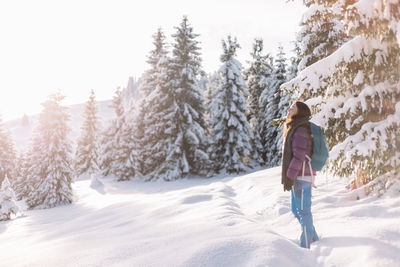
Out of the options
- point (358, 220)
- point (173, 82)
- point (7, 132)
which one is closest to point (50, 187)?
point (173, 82)

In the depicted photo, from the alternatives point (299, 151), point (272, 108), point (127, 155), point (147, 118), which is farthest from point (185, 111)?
point (299, 151)

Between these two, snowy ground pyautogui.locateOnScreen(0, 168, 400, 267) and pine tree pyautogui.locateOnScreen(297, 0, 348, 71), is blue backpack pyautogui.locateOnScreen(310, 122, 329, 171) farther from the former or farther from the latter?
pine tree pyautogui.locateOnScreen(297, 0, 348, 71)

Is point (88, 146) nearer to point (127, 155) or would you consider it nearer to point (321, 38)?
point (127, 155)

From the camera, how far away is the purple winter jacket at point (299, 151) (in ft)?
12.8

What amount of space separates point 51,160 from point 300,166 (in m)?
20.2

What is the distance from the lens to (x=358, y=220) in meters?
4.59

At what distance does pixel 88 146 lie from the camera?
37.7 m

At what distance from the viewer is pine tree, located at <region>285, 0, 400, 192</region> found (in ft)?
15.6

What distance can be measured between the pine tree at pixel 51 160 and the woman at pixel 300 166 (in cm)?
1917

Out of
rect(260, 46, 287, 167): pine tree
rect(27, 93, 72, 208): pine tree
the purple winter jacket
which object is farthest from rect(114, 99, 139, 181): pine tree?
the purple winter jacket

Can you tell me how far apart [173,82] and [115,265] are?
2049 cm

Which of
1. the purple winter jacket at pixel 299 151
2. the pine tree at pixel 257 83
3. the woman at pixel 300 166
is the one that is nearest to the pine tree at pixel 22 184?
the pine tree at pixel 257 83

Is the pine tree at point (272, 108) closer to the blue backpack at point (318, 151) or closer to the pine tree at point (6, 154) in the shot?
the blue backpack at point (318, 151)

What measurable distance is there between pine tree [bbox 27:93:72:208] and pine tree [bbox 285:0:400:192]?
61.9 ft
